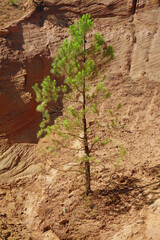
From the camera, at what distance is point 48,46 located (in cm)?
1295

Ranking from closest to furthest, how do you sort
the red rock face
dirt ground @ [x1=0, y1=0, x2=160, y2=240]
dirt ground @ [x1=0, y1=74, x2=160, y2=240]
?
1. dirt ground @ [x1=0, y1=0, x2=160, y2=240]
2. dirt ground @ [x1=0, y1=74, x2=160, y2=240]
3. the red rock face

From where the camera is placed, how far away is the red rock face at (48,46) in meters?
11.9

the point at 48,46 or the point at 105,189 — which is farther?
the point at 48,46

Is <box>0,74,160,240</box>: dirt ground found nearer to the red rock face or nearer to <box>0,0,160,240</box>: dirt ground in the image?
<box>0,0,160,240</box>: dirt ground

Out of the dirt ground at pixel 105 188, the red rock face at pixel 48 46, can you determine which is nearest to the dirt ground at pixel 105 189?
the dirt ground at pixel 105 188

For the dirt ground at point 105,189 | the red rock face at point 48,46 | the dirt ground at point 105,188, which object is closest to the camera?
the dirt ground at point 105,189

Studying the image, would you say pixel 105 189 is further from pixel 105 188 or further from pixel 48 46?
pixel 48 46

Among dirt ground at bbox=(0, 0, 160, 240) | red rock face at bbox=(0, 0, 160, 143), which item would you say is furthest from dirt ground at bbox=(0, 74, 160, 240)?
red rock face at bbox=(0, 0, 160, 143)

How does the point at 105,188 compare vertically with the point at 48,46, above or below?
below

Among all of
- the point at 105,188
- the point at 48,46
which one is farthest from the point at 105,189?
the point at 48,46

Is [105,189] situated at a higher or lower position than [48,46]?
lower

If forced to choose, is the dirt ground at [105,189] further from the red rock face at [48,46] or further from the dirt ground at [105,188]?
the red rock face at [48,46]

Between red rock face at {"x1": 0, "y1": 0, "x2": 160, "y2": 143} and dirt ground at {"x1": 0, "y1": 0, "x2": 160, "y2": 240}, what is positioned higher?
red rock face at {"x1": 0, "y1": 0, "x2": 160, "y2": 143}

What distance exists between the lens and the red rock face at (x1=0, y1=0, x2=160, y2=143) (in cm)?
1189
